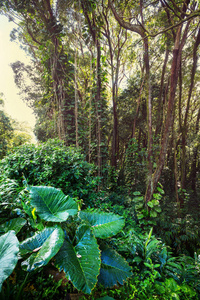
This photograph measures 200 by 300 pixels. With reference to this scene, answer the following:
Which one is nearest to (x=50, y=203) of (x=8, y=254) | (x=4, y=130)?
(x=8, y=254)

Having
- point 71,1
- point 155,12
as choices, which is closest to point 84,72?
point 71,1

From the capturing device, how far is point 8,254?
0.66 meters

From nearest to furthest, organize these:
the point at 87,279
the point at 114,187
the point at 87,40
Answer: the point at 87,279 → the point at 87,40 → the point at 114,187

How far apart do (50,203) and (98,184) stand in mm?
1554

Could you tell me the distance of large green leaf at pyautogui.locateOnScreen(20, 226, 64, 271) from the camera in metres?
0.66

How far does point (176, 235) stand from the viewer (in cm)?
299

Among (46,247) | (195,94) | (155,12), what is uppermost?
(155,12)

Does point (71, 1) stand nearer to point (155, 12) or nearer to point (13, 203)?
point (155, 12)

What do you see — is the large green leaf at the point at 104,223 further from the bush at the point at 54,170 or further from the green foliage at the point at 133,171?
the green foliage at the point at 133,171

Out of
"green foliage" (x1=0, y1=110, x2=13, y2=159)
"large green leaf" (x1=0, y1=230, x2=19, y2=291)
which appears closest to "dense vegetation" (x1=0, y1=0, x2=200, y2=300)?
"large green leaf" (x1=0, y1=230, x2=19, y2=291)

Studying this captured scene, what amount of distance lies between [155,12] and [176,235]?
5.48 meters

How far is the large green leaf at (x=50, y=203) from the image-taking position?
99 cm

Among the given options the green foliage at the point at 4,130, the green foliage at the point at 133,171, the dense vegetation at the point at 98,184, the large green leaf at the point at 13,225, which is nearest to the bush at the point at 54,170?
the dense vegetation at the point at 98,184

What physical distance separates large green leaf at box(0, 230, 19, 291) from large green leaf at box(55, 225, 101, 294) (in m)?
0.23
